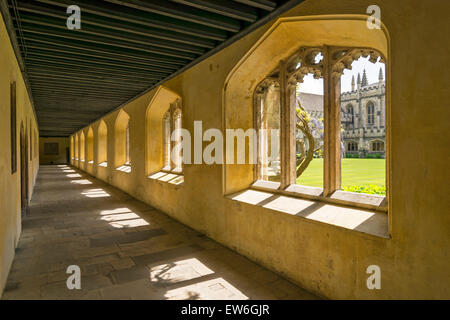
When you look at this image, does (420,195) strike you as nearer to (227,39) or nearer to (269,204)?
(269,204)

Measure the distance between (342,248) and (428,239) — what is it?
74 cm

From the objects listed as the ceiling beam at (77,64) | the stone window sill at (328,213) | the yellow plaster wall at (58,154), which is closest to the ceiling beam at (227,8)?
the stone window sill at (328,213)

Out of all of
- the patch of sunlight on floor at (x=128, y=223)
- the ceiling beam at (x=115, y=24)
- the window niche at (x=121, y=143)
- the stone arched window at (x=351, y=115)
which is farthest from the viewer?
the stone arched window at (x=351, y=115)

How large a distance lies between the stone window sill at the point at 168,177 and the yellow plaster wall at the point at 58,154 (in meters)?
25.2

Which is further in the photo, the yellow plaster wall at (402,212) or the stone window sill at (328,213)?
the stone window sill at (328,213)

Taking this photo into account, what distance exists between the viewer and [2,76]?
10.4ft

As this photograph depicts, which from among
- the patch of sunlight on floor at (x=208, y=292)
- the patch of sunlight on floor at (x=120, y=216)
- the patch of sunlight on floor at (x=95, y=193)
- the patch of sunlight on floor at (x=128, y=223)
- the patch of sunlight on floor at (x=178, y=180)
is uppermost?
the patch of sunlight on floor at (x=178, y=180)

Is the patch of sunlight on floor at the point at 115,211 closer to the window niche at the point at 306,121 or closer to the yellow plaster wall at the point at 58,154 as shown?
the window niche at the point at 306,121

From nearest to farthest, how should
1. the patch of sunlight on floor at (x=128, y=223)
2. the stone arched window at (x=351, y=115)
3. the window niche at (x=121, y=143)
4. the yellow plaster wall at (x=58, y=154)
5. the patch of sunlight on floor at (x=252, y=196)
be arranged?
1. the patch of sunlight on floor at (x=252, y=196)
2. the patch of sunlight on floor at (x=128, y=223)
3. the window niche at (x=121, y=143)
4. the stone arched window at (x=351, y=115)
5. the yellow plaster wall at (x=58, y=154)

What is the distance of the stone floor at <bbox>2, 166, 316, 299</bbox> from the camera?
2.94 m


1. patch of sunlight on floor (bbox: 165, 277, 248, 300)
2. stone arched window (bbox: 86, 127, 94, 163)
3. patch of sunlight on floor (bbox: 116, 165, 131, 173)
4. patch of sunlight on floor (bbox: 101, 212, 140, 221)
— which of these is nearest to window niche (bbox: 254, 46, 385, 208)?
patch of sunlight on floor (bbox: 165, 277, 248, 300)

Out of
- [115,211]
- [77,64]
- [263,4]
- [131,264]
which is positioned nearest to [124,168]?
[115,211]

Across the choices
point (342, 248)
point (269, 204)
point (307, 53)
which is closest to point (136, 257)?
point (269, 204)

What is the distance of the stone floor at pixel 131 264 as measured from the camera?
294 centimetres
